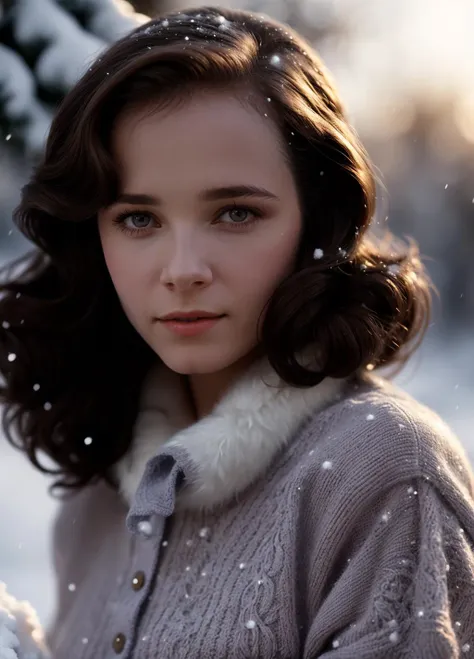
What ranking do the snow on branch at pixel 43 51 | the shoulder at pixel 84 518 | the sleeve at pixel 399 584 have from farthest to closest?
the shoulder at pixel 84 518 < the snow on branch at pixel 43 51 < the sleeve at pixel 399 584

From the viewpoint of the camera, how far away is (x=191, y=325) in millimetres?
1429

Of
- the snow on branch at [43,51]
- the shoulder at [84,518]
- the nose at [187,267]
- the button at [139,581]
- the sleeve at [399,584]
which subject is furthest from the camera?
the shoulder at [84,518]

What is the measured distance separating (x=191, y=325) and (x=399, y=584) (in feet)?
1.66

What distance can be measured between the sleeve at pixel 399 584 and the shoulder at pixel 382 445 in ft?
0.09

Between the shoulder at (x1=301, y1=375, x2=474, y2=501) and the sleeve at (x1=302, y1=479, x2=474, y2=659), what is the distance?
0.03 meters

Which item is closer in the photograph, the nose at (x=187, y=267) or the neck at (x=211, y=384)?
the nose at (x=187, y=267)

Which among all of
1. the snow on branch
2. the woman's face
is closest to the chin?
the woman's face

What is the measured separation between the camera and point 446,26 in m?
7.86

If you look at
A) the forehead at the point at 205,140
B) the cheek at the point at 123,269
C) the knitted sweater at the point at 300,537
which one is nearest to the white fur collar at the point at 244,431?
the knitted sweater at the point at 300,537

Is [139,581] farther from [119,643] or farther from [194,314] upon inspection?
[194,314]

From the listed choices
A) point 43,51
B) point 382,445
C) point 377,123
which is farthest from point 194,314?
point 377,123

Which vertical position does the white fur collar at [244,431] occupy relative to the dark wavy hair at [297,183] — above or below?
below

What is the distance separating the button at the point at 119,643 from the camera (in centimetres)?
143

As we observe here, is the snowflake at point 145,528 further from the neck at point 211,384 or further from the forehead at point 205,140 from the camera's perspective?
the forehead at point 205,140
